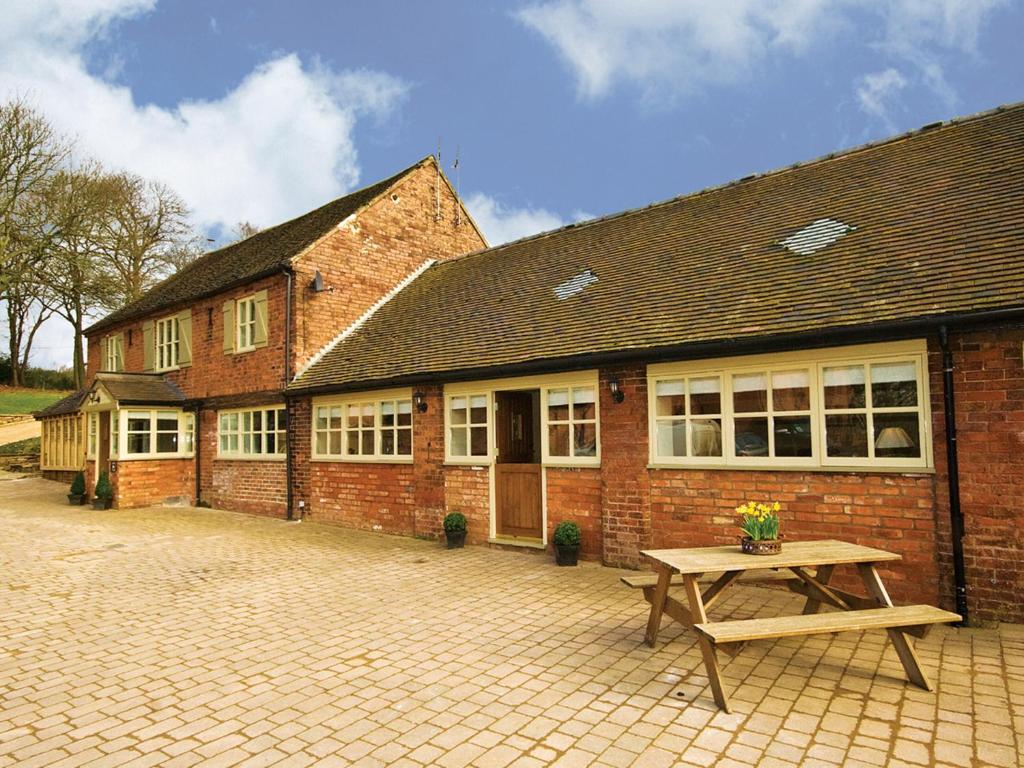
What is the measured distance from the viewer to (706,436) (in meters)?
7.43

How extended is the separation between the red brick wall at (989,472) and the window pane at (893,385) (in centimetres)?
37

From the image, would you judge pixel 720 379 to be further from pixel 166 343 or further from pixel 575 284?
pixel 166 343

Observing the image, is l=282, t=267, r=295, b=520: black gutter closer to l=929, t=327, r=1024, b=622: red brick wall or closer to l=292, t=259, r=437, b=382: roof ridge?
l=292, t=259, r=437, b=382: roof ridge

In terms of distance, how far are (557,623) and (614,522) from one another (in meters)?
2.46

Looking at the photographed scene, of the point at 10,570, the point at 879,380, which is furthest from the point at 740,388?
the point at 10,570

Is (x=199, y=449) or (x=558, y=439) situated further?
(x=199, y=449)

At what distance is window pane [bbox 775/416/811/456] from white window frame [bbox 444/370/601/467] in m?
2.28

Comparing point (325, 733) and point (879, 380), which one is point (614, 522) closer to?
point (879, 380)

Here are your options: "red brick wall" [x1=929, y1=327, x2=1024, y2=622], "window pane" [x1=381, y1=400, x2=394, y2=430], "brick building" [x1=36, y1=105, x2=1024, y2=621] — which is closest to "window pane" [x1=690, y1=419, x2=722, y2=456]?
"brick building" [x1=36, y1=105, x2=1024, y2=621]

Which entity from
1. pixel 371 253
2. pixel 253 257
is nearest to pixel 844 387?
pixel 371 253

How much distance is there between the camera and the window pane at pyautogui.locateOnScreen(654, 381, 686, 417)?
764 cm

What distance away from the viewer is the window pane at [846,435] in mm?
6387

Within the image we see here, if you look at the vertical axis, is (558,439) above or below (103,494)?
above

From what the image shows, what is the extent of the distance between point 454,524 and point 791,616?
221 inches
